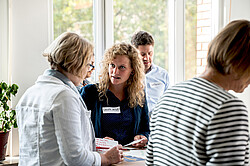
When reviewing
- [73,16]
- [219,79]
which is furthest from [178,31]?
[219,79]

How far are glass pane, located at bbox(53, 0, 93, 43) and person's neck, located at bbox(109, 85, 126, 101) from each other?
108 cm

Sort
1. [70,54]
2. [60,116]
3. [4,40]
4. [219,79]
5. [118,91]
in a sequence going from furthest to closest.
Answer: [4,40] < [118,91] < [70,54] < [60,116] < [219,79]

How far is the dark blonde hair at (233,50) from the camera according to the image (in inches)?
43.3

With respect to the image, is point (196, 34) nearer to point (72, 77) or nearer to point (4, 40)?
point (4, 40)

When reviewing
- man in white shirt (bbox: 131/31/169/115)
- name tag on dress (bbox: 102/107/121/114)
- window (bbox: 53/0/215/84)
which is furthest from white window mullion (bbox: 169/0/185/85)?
name tag on dress (bbox: 102/107/121/114)

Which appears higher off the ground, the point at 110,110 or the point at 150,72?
the point at 150,72

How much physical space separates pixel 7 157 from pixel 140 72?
139 cm

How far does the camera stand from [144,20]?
163 inches

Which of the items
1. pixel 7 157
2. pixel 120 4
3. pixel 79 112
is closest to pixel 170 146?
pixel 79 112

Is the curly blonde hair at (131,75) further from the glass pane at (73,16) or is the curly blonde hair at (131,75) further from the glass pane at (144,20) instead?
the glass pane at (144,20)

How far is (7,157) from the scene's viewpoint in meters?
2.73

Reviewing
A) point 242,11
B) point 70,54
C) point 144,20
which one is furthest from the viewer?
point 242,11

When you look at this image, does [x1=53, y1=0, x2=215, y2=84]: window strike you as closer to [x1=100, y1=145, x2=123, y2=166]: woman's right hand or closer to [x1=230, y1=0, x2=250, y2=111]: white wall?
[x1=230, y1=0, x2=250, y2=111]: white wall

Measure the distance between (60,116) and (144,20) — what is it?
291 cm
